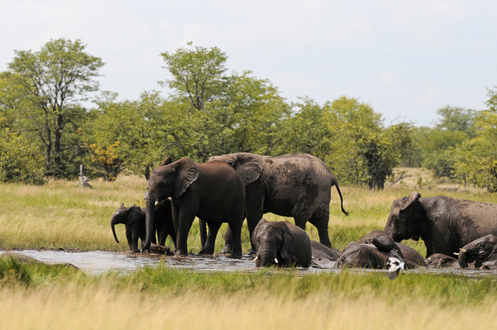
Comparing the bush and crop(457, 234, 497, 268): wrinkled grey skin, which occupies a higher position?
the bush

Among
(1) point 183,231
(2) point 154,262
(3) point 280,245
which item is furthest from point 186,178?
(3) point 280,245

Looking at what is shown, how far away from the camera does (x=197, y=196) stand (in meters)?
15.9

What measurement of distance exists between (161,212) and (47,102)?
53.2 meters

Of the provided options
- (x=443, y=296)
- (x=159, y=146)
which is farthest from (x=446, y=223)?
(x=159, y=146)

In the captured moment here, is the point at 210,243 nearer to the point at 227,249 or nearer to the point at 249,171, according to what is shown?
the point at 227,249

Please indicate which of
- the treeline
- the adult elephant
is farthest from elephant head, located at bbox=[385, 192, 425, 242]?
the treeline

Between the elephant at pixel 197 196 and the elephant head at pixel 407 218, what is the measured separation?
12.2ft

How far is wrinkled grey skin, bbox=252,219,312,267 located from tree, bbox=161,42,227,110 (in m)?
42.9

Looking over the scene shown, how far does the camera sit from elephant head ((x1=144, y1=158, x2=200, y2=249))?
15.6 meters

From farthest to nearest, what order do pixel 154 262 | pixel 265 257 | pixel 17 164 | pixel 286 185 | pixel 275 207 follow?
1. pixel 17 164
2. pixel 275 207
3. pixel 286 185
4. pixel 154 262
5. pixel 265 257

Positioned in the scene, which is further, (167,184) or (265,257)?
(167,184)

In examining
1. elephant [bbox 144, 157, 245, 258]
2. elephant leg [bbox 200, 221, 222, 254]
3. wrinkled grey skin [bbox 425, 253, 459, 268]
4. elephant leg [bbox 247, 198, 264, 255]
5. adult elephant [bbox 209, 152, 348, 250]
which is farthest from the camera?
adult elephant [bbox 209, 152, 348, 250]

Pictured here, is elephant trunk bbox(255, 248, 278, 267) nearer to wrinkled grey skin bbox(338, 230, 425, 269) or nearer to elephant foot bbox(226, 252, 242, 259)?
wrinkled grey skin bbox(338, 230, 425, 269)

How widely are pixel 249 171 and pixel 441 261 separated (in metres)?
5.48
